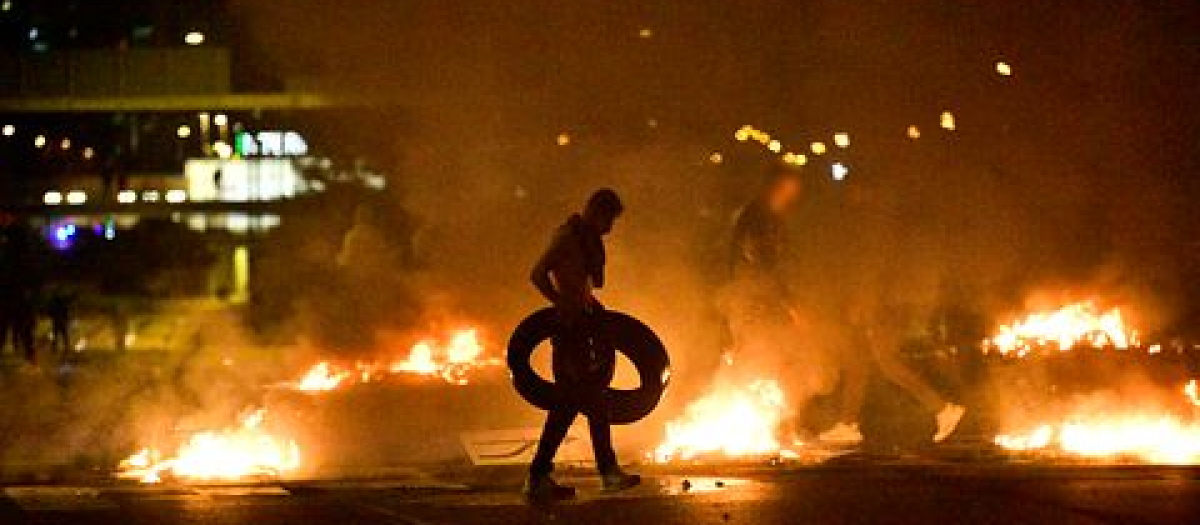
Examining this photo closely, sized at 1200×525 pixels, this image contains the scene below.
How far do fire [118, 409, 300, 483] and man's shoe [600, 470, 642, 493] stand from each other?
2.02 m

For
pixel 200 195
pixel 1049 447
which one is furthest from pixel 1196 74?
pixel 200 195

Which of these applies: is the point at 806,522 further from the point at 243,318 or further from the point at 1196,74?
the point at 243,318

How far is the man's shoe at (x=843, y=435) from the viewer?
11383 millimetres

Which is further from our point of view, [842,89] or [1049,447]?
[842,89]

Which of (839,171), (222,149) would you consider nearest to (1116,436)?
(839,171)

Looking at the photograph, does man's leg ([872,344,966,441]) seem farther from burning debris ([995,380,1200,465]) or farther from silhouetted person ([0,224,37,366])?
silhouetted person ([0,224,37,366])

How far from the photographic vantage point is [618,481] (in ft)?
29.1

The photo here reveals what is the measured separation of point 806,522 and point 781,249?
4.50 m

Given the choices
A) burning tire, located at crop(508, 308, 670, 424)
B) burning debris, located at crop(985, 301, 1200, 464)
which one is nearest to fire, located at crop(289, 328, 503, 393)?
burning debris, located at crop(985, 301, 1200, 464)

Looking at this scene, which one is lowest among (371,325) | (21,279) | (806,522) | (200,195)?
(806,522)

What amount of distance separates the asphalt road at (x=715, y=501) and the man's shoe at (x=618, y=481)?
2.1 inches

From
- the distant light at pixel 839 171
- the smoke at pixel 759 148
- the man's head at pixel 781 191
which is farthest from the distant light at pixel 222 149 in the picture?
the man's head at pixel 781 191

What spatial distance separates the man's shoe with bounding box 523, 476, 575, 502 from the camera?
8609 millimetres

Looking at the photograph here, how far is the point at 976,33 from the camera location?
665 inches
